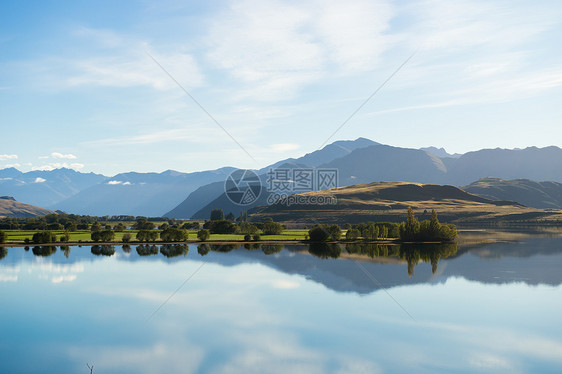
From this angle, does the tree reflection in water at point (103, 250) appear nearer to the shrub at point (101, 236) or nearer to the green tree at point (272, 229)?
the shrub at point (101, 236)

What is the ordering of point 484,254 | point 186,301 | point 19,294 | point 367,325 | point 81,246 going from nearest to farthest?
point 367,325
point 186,301
point 19,294
point 484,254
point 81,246

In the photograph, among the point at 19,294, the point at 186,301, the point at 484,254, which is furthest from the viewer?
the point at 484,254

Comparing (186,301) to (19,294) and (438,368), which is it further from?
(438,368)

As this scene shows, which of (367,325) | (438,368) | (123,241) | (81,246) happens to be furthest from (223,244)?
(438,368)

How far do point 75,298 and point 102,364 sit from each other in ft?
68.0

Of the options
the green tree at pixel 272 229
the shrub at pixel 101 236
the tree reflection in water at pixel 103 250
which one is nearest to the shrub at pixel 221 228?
the green tree at pixel 272 229

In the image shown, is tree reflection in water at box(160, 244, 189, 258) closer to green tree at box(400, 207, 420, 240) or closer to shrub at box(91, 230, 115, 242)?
shrub at box(91, 230, 115, 242)

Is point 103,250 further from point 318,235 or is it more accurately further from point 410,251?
point 410,251

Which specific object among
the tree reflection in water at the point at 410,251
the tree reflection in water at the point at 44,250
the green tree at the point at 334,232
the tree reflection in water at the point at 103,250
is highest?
the green tree at the point at 334,232

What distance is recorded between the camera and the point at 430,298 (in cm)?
4488

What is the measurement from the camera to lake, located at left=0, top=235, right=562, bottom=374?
27359 mm

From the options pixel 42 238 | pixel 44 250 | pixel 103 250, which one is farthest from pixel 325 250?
pixel 42 238

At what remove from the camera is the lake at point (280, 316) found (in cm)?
2736

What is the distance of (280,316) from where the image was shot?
37.6m
